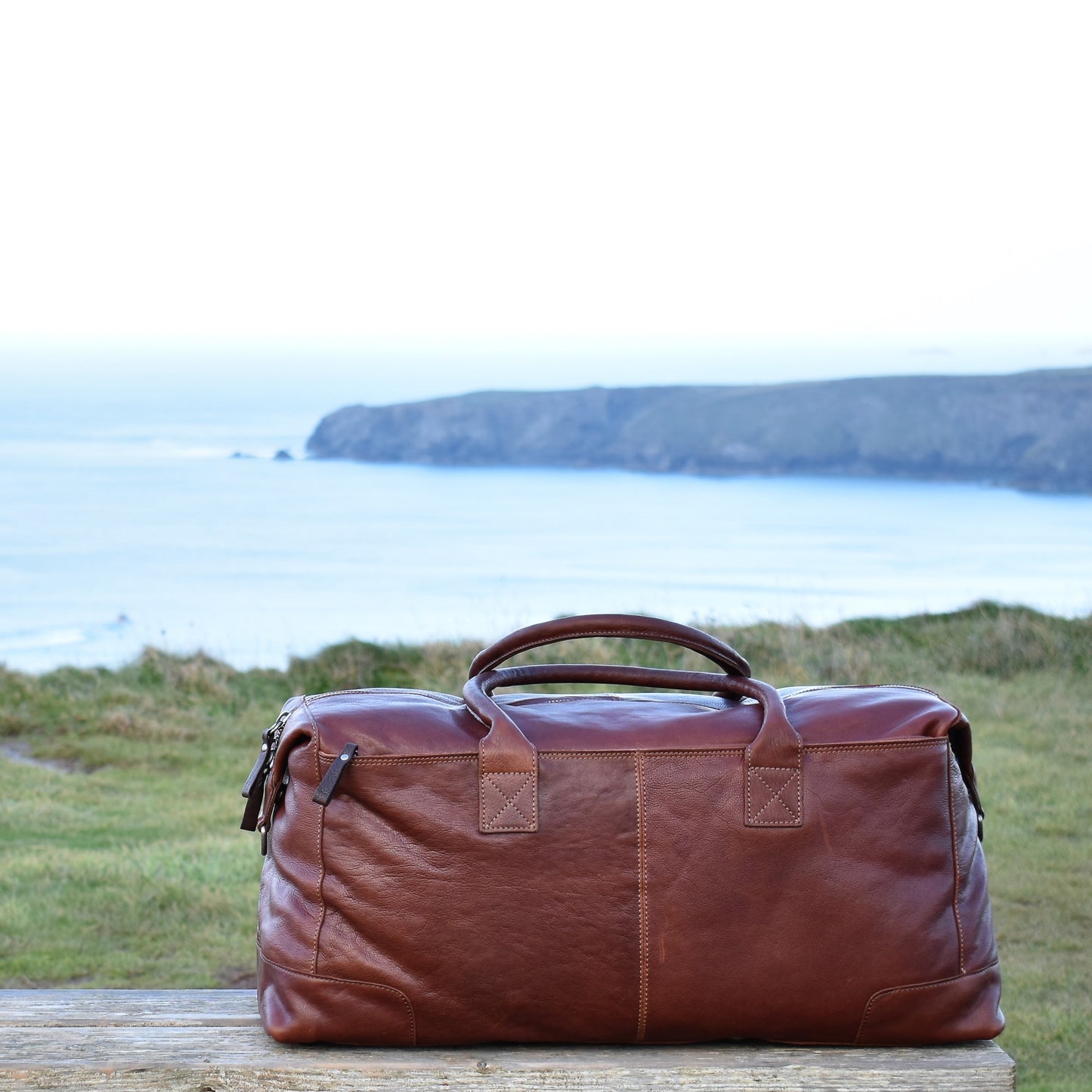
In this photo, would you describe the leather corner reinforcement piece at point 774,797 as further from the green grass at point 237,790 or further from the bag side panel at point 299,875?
the green grass at point 237,790

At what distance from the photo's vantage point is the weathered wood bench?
4.35ft

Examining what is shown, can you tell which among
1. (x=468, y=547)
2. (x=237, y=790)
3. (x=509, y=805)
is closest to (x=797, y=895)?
(x=509, y=805)

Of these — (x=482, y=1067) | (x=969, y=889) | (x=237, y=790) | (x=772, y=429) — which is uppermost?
(x=772, y=429)

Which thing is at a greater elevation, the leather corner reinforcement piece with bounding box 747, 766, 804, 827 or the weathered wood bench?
the leather corner reinforcement piece with bounding box 747, 766, 804, 827

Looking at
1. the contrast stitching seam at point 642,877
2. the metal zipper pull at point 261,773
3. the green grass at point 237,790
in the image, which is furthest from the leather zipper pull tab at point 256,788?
the green grass at point 237,790

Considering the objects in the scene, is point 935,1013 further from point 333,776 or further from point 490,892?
point 333,776

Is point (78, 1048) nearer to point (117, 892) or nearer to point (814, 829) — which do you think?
point (814, 829)

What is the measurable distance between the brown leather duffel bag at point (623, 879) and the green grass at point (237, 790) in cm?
210

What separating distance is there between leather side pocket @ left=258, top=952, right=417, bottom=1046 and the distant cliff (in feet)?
66.5

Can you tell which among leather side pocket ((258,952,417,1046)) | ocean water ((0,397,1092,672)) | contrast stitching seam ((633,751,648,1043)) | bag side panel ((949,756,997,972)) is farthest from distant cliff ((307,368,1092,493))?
leather side pocket ((258,952,417,1046))

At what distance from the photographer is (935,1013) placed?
1368 millimetres

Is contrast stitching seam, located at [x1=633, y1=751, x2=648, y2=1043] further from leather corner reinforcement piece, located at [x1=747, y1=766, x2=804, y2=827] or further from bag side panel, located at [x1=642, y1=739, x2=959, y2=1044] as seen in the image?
leather corner reinforcement piece, located at [x1=747, y1=766, x2=804, y2=827]

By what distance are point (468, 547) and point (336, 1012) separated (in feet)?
69.7

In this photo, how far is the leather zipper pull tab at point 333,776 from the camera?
1310mm
